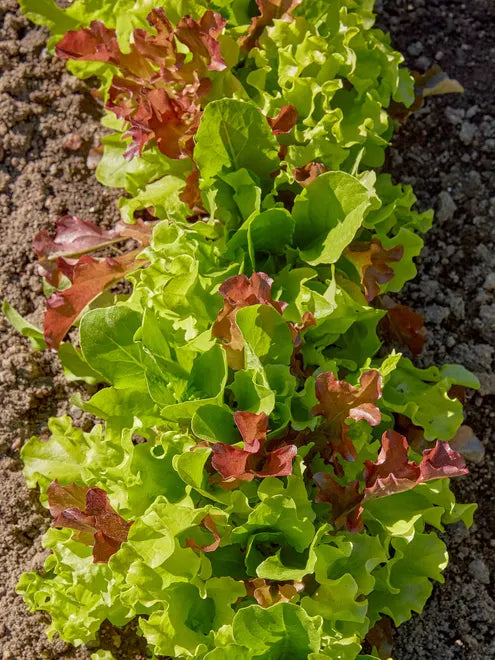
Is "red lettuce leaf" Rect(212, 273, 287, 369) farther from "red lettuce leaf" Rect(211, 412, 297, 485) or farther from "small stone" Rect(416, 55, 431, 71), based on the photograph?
"small stone" Rect(416, 55, 431, 71)

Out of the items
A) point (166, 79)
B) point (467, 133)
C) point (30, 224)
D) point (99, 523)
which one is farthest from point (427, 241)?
point (99, 523)

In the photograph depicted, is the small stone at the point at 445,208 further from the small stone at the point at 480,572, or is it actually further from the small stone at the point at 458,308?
the small stone at the point at 480,572

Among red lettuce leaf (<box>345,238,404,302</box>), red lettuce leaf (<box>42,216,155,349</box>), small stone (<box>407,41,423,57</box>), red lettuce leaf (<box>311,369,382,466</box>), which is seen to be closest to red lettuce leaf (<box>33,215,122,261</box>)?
red lettuce leaf (<box>42,216,155,349</box>)

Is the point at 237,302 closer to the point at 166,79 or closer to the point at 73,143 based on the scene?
the point at 166,79

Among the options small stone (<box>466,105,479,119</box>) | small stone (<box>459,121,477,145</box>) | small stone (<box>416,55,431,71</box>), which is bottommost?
small stone (<box>459,121,477,145</box>)

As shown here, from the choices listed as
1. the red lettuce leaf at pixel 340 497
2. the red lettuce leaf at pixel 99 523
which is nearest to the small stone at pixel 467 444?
the red lettuce leaf at pixel 340 497

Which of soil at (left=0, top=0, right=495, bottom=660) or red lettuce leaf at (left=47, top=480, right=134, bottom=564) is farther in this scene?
soil at (left=0, top=0, right=495, bottom=660)

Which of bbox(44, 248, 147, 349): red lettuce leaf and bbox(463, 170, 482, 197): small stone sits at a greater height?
bbox(463, 170, 482, 197): small stone
